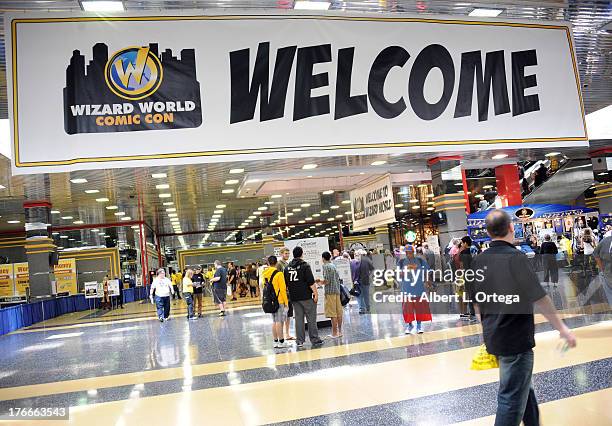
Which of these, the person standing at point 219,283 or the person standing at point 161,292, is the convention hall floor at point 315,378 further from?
the person standing at point 219,283

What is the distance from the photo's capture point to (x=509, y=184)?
1650 centimetres

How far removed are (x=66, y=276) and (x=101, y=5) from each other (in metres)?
21.2

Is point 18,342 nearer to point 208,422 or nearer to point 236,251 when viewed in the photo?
point 208,422

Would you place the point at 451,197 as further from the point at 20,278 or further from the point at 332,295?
the point at 20,278

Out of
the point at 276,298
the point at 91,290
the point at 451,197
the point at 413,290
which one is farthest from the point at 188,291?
the point at 91,290

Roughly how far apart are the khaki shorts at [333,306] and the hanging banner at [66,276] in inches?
743

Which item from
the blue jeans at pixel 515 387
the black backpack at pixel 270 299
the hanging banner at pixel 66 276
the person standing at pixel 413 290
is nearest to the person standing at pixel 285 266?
the black backpack at pixel 270 299

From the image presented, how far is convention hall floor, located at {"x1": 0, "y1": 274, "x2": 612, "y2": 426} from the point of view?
5.12 meters

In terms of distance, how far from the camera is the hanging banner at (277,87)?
263 inches

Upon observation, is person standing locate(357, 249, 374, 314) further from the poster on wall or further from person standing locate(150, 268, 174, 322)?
the poster on wall

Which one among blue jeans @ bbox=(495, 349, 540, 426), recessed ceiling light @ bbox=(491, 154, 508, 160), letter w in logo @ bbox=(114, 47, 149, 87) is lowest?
blue jeans @ bbox=(495, 349, 540, 426)

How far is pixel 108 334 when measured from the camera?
45.9 feet

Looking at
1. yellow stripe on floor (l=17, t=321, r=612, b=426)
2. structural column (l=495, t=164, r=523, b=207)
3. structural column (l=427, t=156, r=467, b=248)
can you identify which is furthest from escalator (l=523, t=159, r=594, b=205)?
yellow stripe on floor (l=17, t=321, r=612, b=426)

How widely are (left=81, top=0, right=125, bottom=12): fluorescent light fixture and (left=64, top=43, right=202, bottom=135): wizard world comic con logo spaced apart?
19.3 inches
